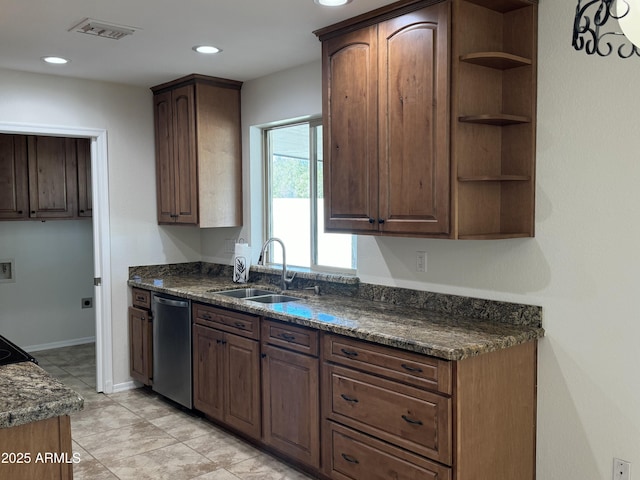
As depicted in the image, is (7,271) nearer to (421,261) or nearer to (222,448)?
(222,448)

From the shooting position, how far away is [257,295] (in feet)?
13.7

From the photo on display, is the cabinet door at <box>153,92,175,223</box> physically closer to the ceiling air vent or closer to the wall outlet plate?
the ceiling air vent

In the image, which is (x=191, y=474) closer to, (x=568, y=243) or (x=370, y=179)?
(x=370, y=179)

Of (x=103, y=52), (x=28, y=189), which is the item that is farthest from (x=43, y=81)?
(x=28, y=189)

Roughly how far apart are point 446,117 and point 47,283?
478cm

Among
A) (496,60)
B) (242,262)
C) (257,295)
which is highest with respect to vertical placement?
(496,60)

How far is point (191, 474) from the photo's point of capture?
10.4 feet

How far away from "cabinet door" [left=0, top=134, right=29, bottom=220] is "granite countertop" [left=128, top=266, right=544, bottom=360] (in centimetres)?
241

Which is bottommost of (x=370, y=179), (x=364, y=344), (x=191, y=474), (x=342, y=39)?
(x=191, y=474)

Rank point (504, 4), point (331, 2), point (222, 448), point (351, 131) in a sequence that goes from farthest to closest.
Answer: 1. point (222, 448)
2. point (351, 131)
3. point (331, 2)
4. point (504, 4)

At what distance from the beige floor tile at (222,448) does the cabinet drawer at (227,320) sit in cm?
67

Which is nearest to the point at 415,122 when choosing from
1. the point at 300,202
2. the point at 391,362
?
the point at 391,362

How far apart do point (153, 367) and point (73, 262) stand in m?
2.23

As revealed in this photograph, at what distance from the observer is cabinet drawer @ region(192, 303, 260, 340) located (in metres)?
3.41
